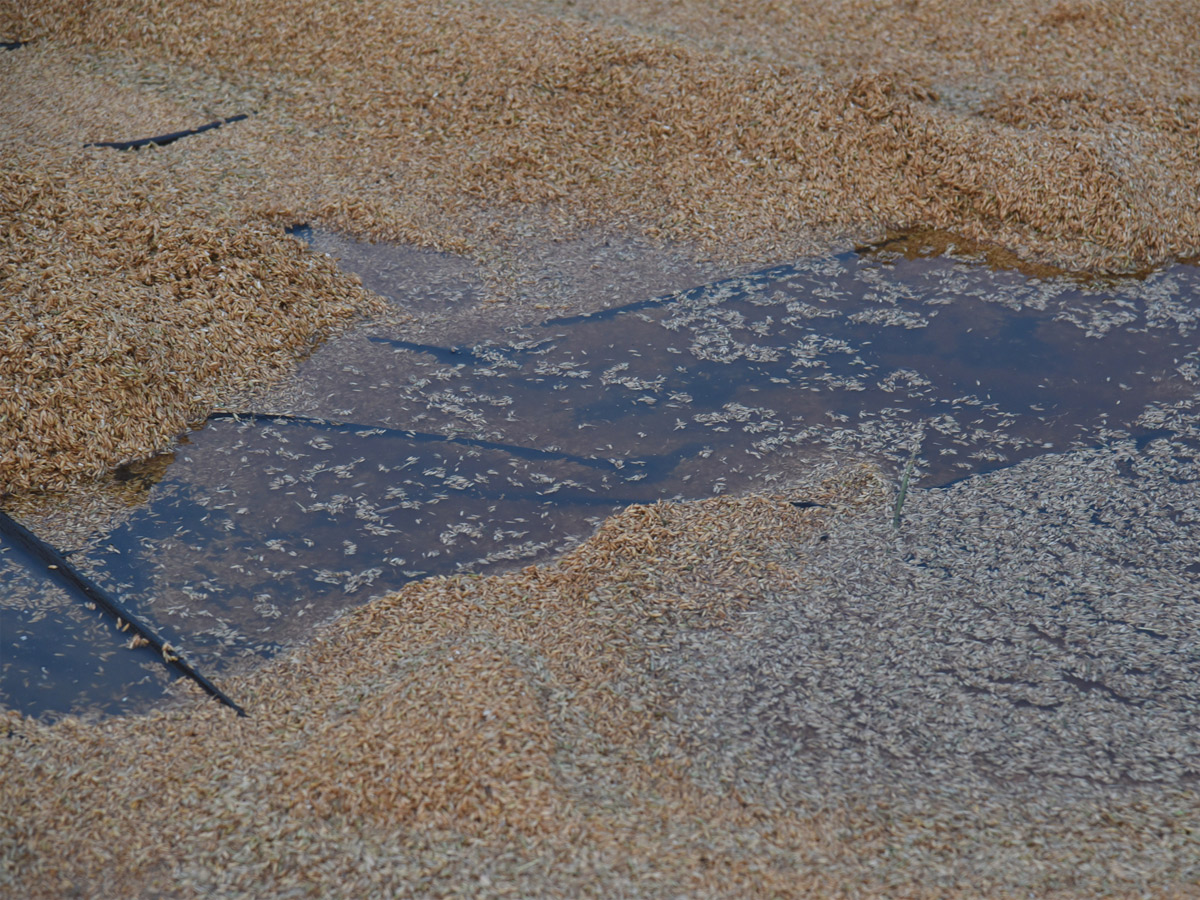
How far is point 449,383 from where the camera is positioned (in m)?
6.07

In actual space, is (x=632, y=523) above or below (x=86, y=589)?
above

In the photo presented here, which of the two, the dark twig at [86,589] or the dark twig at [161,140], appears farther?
the dark twig at [161,140]

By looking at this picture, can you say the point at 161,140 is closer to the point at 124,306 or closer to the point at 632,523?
the point at 124,306

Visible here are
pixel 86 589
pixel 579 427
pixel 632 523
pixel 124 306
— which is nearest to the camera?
pixel 86 589

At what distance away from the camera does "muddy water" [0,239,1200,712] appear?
4602 millimetres

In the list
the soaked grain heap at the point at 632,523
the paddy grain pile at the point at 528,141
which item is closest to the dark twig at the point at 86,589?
the soaked grain heap at the point at 632,523

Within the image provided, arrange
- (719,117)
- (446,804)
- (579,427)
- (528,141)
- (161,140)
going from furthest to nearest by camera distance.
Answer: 1. (719,117)
2. (528,141)
3. (161,140)
4. (579,427)
5. (446,804)

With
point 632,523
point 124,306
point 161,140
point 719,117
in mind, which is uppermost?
point 719,117

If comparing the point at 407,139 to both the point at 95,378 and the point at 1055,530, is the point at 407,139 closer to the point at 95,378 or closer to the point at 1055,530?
the point at 95,378

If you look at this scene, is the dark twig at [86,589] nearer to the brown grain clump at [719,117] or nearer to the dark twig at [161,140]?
the brown grain clump at [719,117]

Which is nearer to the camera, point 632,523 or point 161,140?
point 632,523

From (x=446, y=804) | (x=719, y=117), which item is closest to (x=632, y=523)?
(x=446, y=804)

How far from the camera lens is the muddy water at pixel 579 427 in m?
4.60

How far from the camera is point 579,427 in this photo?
226 inches
